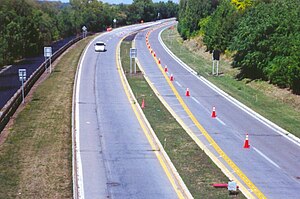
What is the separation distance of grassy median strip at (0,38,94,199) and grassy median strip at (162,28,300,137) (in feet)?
39.9

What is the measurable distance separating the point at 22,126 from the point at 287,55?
20830 millimetres

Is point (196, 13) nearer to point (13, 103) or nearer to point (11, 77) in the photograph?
point (11, 77)

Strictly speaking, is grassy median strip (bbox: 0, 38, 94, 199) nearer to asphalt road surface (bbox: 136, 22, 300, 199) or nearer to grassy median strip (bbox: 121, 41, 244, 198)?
grassy median strip (bbox: 121, 41, 244, 198)

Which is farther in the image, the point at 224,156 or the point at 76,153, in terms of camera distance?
the point at 224,156

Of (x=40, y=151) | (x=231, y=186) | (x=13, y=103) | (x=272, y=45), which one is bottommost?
(x=40, y=151)

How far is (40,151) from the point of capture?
2397cm

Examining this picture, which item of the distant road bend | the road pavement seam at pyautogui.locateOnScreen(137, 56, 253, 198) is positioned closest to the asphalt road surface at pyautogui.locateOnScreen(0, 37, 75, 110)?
the distant road bend

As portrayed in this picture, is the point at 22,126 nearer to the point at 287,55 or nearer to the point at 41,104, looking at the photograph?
the point at 41,104

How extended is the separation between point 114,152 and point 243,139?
7.05m

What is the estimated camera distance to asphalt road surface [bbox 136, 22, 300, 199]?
66.8 ft

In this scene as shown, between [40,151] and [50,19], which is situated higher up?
[50,19]

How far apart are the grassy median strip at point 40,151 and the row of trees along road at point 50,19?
87.0 feet

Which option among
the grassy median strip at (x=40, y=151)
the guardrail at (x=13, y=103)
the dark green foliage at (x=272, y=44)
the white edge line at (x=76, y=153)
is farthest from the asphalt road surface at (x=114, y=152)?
the dark green foliage at (x=272, y=44)

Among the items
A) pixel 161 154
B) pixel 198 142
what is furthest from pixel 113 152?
pixel 198 142
